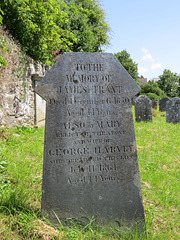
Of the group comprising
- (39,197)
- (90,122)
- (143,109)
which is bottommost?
(39,197)

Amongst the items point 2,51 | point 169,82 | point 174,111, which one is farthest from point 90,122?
point 169,82

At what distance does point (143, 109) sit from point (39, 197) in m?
7.90

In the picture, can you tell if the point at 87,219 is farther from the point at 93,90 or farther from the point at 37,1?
the point at 37,1

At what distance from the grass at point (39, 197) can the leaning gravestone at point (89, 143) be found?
0.55 ft

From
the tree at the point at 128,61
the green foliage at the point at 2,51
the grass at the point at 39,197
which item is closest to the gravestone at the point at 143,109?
the grass at the point at 39,197

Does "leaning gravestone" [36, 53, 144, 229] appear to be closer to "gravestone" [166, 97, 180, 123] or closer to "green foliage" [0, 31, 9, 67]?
"green foliage" [0, 31, 9, 67]

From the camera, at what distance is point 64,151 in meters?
2.32

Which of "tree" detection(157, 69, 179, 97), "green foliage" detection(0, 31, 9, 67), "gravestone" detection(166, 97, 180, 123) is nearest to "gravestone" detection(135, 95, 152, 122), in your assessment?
"gravestone" detection(166, 97, 180, 123)

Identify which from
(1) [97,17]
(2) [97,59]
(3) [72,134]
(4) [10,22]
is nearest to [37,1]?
(4) [10,22]

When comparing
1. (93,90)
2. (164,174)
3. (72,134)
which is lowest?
(164,174)

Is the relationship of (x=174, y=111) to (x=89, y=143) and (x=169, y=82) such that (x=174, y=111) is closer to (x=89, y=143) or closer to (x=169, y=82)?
(x=89, y=143)

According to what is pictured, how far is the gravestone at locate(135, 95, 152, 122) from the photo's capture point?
980 centimetres

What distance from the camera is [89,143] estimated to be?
236cm

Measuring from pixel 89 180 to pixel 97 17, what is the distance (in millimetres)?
21123
